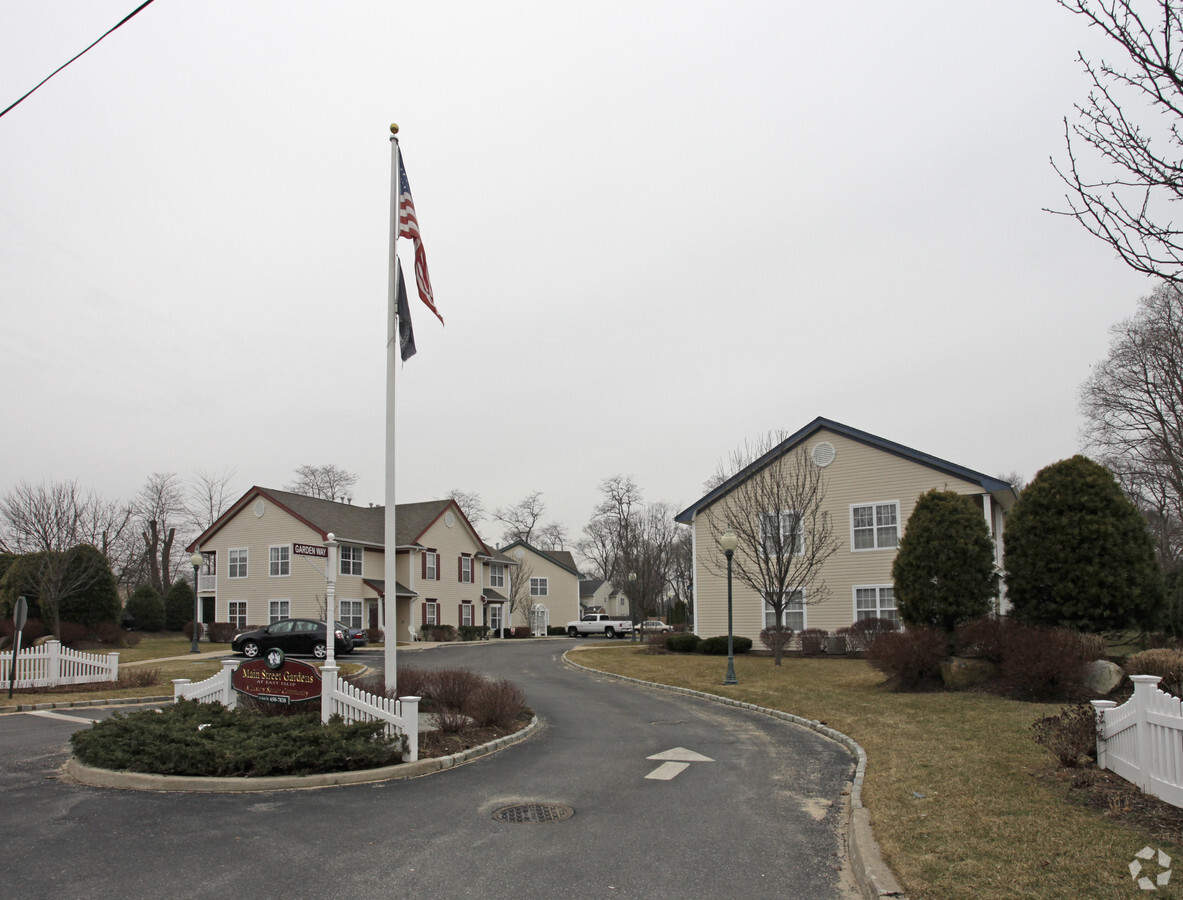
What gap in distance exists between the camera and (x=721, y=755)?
11.0 metres

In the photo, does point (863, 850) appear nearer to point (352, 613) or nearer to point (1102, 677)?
point (1102, 677)

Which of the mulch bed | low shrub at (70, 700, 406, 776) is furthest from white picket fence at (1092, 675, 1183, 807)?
low shrub at (70, 700, 406, 776)

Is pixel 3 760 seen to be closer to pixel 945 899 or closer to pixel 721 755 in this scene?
pixel 721 755

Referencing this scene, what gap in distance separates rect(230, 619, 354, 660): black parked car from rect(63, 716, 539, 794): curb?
21718 millimetres

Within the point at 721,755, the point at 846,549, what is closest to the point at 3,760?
the point at 721,755

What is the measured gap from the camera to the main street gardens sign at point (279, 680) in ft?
36.3

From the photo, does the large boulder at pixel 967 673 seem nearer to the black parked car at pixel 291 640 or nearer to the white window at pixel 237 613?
the black parked car at pixel 291 640

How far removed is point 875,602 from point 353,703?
71.8ft

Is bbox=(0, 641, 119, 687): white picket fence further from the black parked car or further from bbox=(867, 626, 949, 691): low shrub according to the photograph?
bbox=(867, 626, 949, 691): low shrub

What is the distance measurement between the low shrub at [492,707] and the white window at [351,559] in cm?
3074

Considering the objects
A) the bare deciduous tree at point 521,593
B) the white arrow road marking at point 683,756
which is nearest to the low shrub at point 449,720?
the white arrow road marking at point 683,756

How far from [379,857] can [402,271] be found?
9165 millimetres

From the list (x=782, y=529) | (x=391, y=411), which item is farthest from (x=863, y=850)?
(x=782, y=529)

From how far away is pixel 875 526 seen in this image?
28.6 m
